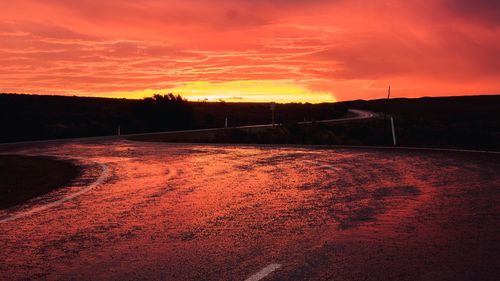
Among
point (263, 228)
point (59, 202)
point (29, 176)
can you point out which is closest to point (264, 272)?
point (263, 228)

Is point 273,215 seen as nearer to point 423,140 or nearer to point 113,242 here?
point 113,242

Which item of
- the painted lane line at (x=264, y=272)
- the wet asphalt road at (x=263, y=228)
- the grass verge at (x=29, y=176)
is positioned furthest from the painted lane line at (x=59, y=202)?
the painted lane line at (x=264, y=272)

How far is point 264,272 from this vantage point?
527 cm

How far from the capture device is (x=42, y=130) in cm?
3691

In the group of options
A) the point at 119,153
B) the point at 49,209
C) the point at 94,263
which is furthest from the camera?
the point at 119,153

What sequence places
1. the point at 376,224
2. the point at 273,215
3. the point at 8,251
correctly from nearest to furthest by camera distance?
the point at 8,251 < the point at 376,224 < the point at 273,215

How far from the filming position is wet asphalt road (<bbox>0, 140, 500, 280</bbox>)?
544 centimetres

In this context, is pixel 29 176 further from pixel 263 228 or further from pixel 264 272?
pixel 264 272

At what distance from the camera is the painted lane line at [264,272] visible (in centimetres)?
507

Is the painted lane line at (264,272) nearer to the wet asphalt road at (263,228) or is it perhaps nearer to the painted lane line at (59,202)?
the wet asphalt road at (263,228)

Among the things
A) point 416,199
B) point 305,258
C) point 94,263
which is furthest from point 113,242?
point 416,199

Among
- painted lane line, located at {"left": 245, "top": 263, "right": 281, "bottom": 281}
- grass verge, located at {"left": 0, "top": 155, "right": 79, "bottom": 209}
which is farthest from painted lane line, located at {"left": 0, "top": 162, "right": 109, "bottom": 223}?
painted lane line, located at {"left": 245, "top": 263, "right": 281, "bottom": 281}

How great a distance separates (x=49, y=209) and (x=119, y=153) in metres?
12.5

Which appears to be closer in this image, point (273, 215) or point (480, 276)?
point (480, 276)
